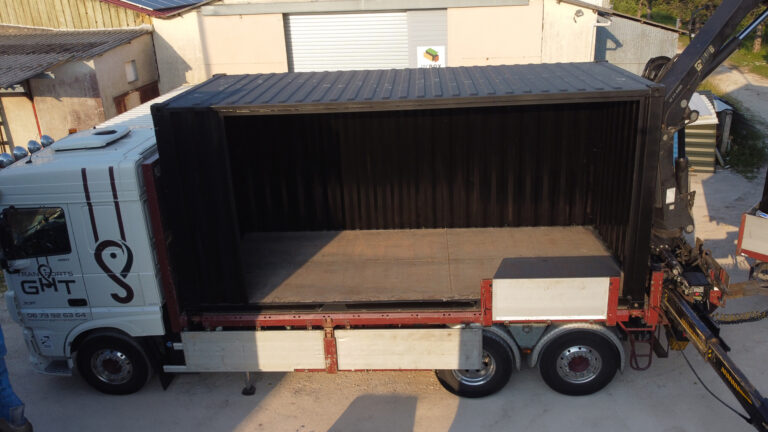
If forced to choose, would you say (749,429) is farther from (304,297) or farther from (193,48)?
(193,48)

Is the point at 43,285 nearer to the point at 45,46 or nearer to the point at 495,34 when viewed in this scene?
the point at 45,46

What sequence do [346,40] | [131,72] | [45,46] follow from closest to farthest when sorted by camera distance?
1. [45,46]
2. [131,72]
3. [346,40]

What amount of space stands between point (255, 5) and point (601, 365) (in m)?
13.0

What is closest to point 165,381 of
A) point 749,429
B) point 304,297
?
point 304,297

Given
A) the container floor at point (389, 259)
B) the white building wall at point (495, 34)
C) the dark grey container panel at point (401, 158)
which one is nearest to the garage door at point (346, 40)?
the white building wall at point (495, 34)

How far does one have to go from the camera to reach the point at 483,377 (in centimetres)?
735

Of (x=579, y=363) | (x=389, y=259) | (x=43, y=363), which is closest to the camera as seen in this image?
(x=579, y=363)

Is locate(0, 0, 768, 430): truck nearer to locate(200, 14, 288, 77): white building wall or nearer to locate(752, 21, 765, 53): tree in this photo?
locate(200, 14, 288, 77): white building wall

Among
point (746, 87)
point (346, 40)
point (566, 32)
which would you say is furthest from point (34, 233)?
Answer: point (746, 87)

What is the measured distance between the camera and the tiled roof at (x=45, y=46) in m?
12.6

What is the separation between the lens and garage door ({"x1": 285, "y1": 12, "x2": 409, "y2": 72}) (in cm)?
1673

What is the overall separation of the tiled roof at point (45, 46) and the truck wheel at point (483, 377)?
10.0 meters

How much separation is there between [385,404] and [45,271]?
4147 mm

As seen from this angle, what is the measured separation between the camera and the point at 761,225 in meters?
8.36
